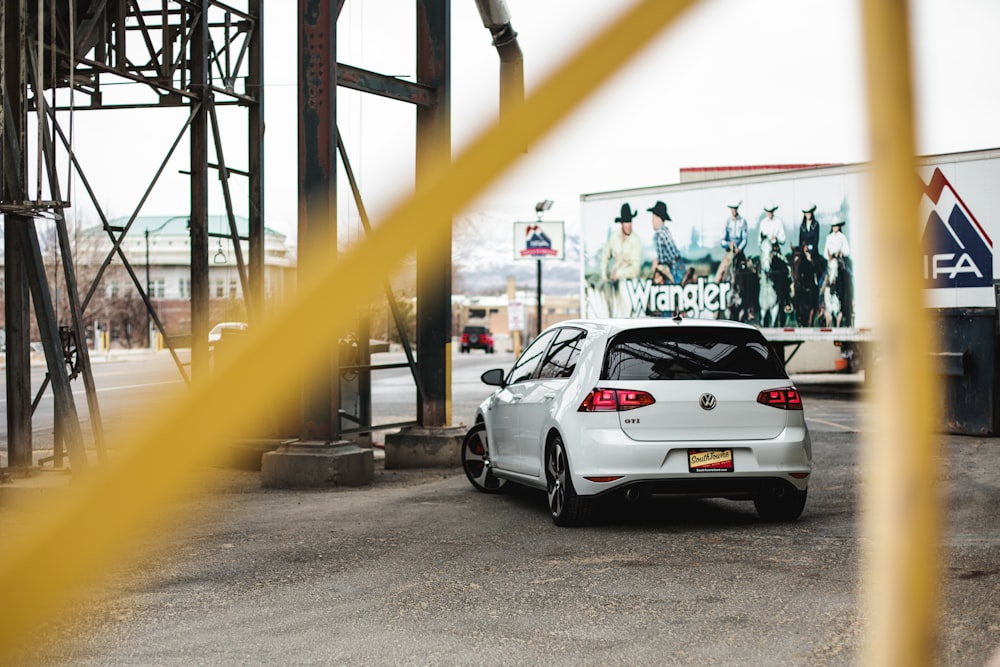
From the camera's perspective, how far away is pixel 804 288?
2352cm

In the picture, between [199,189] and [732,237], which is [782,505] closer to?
[199,189]

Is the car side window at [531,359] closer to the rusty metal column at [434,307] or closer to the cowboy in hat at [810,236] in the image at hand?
the rusty metal column at [434,307]

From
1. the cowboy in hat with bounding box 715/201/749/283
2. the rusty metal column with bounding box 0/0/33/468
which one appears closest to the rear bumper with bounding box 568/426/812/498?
the rusty metal column with bounding box 0/0/33/468

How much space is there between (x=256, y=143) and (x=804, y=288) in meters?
12.2

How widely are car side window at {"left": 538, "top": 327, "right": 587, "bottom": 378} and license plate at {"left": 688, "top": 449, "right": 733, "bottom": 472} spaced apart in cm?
117

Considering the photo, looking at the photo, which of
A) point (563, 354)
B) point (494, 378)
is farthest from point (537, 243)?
point (563, 354)

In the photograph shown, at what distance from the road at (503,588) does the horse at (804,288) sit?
1338 centimetres

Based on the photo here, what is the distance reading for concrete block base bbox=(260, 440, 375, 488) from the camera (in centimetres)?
1117

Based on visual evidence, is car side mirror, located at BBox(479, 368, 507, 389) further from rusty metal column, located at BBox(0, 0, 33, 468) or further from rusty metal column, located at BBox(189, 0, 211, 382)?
rusty metal column, located at BBox(189, 0, 211, 382)

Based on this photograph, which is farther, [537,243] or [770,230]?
[537,243]

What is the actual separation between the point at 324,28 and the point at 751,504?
227 inches

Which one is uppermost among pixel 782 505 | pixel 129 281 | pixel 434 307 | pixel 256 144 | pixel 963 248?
pixel 129 281

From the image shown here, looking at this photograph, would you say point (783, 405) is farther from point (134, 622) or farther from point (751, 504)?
point (134, 622)

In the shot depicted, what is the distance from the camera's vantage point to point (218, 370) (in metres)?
1.27
